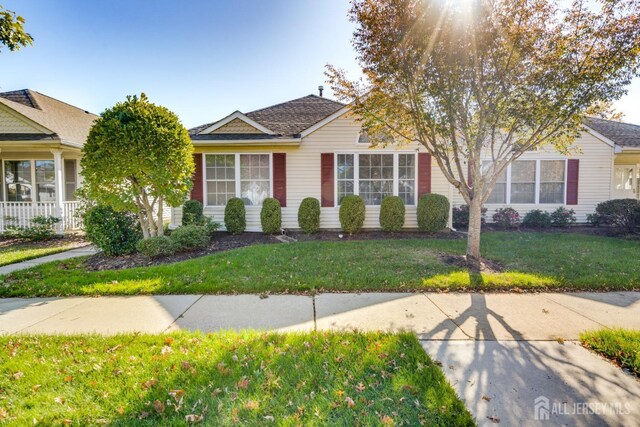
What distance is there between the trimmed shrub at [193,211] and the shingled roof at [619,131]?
45.8 ft

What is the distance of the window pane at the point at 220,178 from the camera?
34.6ft

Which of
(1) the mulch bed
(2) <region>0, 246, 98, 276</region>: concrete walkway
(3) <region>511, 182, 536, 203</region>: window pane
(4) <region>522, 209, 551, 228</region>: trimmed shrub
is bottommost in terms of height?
(2) <region>0, 246, 98, 276</region>: concrete walkway

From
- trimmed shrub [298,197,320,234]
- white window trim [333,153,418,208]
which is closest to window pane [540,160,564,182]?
white window trim [333,153,418,208]

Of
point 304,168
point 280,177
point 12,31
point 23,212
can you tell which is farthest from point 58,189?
point 304,168

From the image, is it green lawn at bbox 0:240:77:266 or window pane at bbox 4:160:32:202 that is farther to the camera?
window pane at bbox 4:160:32:202

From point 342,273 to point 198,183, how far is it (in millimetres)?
7266

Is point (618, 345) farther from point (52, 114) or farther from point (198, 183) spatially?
point (52, 114)

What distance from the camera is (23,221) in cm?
1050

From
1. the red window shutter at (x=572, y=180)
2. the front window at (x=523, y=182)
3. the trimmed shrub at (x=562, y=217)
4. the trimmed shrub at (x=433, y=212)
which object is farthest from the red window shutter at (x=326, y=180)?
the red window shutter at (x=572, y=180)

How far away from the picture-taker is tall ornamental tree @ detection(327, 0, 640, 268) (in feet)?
17.2

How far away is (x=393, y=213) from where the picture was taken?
9.71 metres

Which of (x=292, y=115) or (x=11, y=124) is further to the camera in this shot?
(x=292, y=115)

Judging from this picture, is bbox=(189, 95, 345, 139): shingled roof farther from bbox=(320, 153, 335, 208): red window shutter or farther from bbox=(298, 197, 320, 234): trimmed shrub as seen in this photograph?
bbox=(298, 197, 320, 234): trimmed shrub

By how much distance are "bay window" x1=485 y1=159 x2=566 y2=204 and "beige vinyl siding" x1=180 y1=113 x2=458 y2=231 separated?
298 cm
